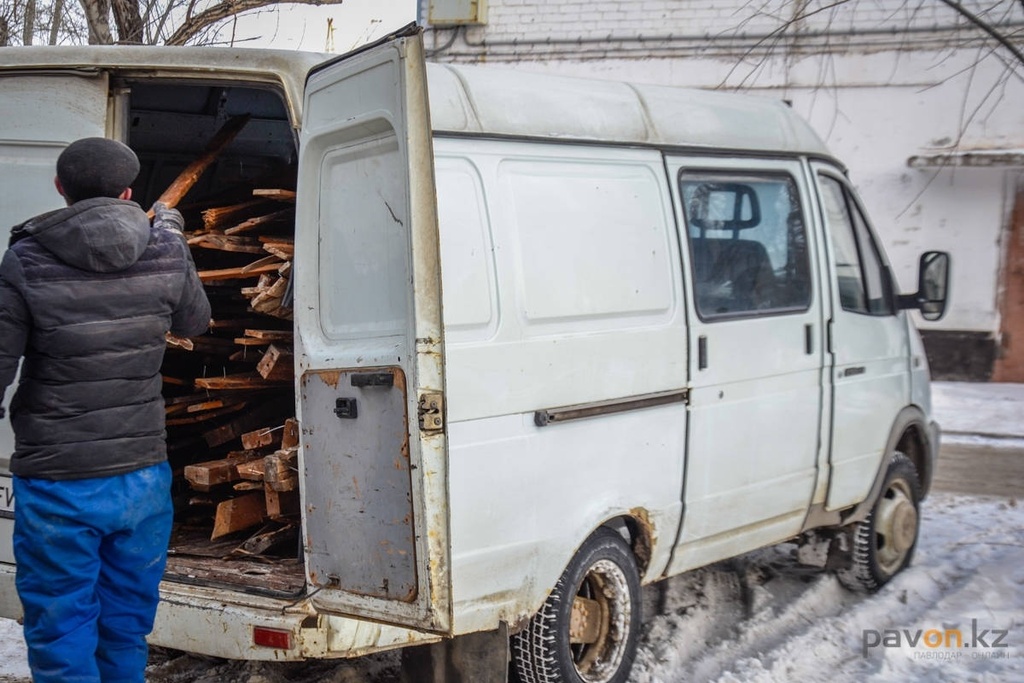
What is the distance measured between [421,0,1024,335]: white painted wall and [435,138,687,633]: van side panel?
31.0 feet

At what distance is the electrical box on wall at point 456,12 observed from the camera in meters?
14.0

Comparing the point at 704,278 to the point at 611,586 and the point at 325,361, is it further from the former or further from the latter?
the point at 325,361

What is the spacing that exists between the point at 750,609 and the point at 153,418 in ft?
11.2

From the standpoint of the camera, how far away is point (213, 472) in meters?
4.53

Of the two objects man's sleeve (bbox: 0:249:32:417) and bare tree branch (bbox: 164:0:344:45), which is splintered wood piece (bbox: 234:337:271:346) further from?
bare tree branch (bbox: 164:0:344:45)

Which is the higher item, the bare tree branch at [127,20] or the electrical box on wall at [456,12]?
the electrical box on wall at [456,12]

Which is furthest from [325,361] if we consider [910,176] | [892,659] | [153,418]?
[910,176]

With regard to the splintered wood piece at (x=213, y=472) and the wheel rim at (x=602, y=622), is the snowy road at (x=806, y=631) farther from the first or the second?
the splintered wood piece at (x=213, y=472)

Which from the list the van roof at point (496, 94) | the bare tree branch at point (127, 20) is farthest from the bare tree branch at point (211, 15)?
the van roof at point (496, 94)

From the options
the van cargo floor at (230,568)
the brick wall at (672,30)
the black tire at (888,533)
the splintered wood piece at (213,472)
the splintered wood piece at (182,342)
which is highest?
the brick wall at (672,30)

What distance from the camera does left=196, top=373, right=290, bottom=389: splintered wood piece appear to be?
4742 mm

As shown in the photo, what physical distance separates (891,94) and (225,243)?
10.5m

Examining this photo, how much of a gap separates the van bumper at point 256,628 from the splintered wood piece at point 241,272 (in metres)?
1.40

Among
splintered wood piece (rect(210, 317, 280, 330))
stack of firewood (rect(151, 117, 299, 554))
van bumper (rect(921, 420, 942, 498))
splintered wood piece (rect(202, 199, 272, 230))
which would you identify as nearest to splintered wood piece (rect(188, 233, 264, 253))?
stack of firewood (rect(151, 117, 299, 554))
